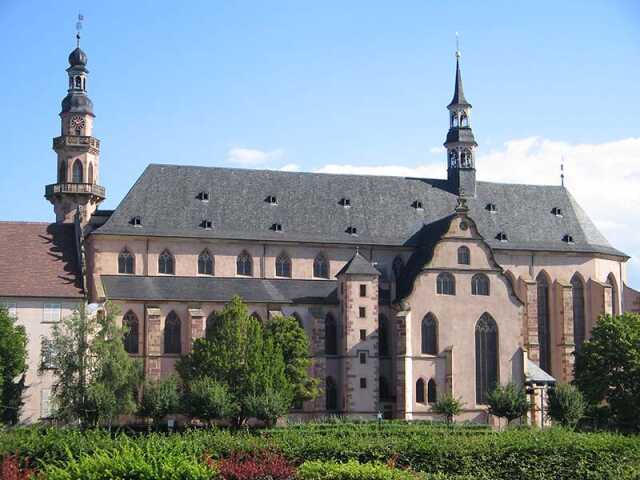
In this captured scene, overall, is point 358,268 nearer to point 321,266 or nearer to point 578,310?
point 321,266

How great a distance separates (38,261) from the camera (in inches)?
3243

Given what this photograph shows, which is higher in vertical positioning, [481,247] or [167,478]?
[481,247]

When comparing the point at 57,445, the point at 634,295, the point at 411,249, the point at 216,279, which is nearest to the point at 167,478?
the point at 57,445

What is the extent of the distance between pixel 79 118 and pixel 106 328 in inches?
1086

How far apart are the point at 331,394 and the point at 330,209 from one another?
55.5ft

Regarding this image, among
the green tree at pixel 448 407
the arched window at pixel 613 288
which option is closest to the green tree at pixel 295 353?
the green tree at pixel 448 407

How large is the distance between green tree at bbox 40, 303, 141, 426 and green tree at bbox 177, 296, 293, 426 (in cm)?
448

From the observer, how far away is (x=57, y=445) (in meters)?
41.0

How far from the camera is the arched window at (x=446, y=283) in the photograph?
8662 cm

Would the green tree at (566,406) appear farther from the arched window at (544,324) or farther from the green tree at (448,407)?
the arched window at (544,324)

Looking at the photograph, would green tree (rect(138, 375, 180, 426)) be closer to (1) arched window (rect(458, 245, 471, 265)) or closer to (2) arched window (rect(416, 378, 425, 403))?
(2) arched window (rect(416, 378, 425, 403))

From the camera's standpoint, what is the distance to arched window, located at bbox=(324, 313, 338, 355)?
86125mm

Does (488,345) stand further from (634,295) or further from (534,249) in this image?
(634,295)

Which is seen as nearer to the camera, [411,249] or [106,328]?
[106,328]
